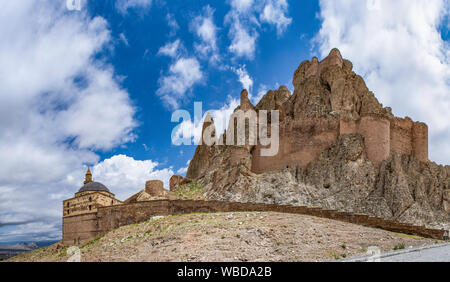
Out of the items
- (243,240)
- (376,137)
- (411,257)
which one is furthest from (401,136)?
(411,257)

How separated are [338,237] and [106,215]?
20429 millimetres

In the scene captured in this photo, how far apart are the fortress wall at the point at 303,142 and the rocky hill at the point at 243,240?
59.8 feet

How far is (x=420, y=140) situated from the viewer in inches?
1699

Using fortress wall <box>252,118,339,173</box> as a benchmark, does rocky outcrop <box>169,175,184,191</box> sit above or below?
below

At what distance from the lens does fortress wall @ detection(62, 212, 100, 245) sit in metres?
34.9

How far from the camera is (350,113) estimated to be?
46.6 m

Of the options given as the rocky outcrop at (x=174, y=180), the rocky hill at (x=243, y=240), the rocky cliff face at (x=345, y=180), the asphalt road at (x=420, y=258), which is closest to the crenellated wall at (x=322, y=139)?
the rocky cliff face at (x=345, y=180)

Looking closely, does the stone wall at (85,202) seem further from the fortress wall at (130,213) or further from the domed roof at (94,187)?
the fortress wall at (130,213)

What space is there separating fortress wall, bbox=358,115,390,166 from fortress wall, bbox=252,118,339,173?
3.18m

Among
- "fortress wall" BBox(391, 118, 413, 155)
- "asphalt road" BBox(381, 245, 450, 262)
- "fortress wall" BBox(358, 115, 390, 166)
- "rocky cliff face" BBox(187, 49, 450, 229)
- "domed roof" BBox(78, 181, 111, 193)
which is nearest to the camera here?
"asphalt road" BBox(381, 245, 450, 262)

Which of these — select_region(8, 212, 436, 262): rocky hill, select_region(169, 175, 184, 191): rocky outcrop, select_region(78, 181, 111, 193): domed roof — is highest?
select_region(169, 175, 184, 191): rocky outcrop

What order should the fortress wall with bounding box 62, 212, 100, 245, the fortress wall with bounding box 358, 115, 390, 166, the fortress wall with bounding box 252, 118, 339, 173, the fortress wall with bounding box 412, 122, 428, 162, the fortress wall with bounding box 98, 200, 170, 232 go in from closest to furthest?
1. the fortress wall with bounding box 98, 200, 170, 232
2. the fortress wall with bounding box 62, 212, 100, 245
3. the fortress wall with bounding box 358, 115, 390, 166
4. the fortress wall with bounding box 252, 118, 339, 173
5. the fortress wall with bounding box 412, 122, 428, 162

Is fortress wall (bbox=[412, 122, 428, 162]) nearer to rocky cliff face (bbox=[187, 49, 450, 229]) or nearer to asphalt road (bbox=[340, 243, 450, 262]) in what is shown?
rocky cliff face (bbox=[187, 49, 450, 229])

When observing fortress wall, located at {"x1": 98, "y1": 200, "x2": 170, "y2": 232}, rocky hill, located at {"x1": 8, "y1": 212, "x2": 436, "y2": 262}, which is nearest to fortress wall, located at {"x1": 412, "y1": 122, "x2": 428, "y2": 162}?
rocky hill, located at {"x1": 8, "y1": 212, "x2": 436, "y2": 262}
